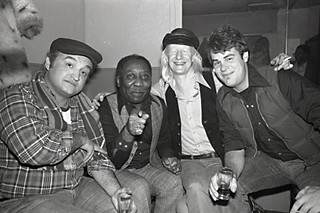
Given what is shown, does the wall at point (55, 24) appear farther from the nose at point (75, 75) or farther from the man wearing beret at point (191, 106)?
the man wearing beret at point (191, 106)

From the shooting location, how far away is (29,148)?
1.46 metres

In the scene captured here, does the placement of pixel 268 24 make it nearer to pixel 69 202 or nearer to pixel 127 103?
pixel 127 103

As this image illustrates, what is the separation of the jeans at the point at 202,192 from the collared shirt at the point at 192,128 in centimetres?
10

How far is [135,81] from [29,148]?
821 mm

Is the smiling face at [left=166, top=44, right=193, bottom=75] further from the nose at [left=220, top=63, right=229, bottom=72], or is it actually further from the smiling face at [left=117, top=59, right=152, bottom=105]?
the nose at [left=220, top=63, right=229, bottom=72]

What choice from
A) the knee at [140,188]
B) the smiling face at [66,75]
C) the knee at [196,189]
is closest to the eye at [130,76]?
the smiling face at [66,75]

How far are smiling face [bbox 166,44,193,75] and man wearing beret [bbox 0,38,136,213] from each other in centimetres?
56

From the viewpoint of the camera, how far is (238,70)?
6.47 feet

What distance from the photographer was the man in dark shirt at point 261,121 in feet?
6.37

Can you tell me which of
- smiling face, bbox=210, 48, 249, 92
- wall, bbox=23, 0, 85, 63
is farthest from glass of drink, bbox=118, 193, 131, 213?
wall, bbox=23, 0, 85, 63

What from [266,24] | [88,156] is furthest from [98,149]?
[266,24]

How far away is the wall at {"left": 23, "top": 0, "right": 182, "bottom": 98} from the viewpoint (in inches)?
120

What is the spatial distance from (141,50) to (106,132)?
1.26 meters

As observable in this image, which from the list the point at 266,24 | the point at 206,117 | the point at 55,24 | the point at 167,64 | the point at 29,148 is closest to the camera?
the point at 29,148
